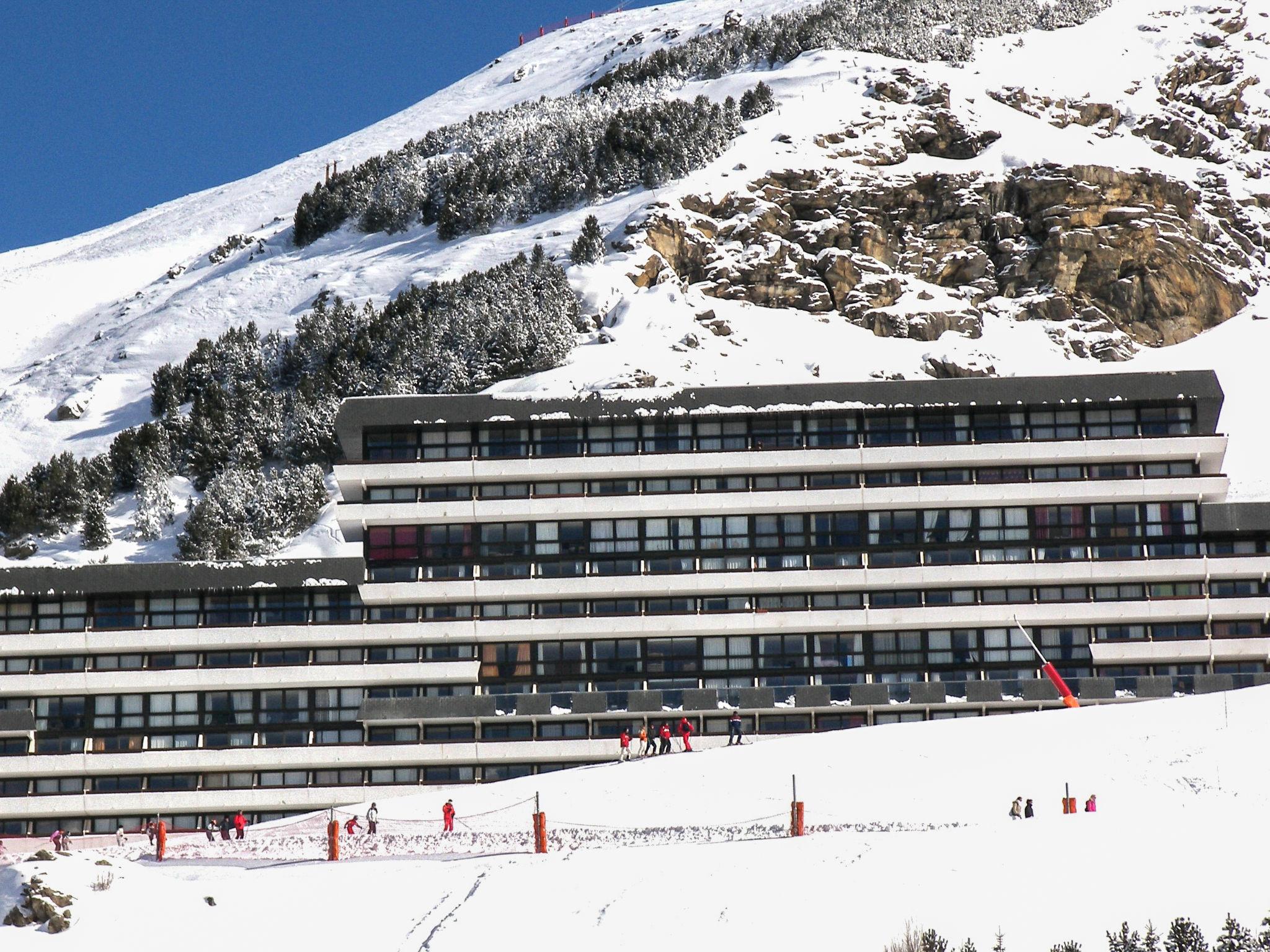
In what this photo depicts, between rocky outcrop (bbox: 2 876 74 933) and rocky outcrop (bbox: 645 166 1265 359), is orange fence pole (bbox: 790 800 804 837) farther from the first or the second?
rocky outcrop (bbox: 645 166 1265 359)

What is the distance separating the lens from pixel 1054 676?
65.9 meters

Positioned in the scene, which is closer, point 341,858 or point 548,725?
point 341,858

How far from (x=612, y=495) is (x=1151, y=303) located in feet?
233

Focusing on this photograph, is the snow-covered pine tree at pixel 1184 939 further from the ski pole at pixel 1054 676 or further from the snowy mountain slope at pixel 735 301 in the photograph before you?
the snowy mountain slope at pixel 735 301

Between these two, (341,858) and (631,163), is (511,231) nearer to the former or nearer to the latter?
(631,163)

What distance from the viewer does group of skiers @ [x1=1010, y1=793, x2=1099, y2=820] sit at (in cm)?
4478

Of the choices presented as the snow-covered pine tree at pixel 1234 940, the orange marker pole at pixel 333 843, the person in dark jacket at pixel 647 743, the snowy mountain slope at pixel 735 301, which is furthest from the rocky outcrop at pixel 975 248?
the snow-covered pine tree at pixel 1234 940

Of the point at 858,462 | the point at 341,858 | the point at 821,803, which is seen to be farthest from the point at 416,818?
the point at 858,462

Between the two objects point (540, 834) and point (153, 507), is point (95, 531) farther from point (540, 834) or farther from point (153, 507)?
point (540, 834)

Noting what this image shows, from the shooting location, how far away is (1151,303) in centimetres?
13100

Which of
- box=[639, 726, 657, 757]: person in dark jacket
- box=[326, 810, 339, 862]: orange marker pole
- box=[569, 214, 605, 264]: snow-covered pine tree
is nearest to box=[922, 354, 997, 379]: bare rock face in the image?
box=[569, 214, 605, 264]: snow-covered pine tree

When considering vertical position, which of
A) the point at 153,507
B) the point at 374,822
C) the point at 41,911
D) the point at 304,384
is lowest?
the point at 41,911

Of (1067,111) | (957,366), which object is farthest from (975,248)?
(1067,111)

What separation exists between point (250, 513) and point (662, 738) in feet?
162
